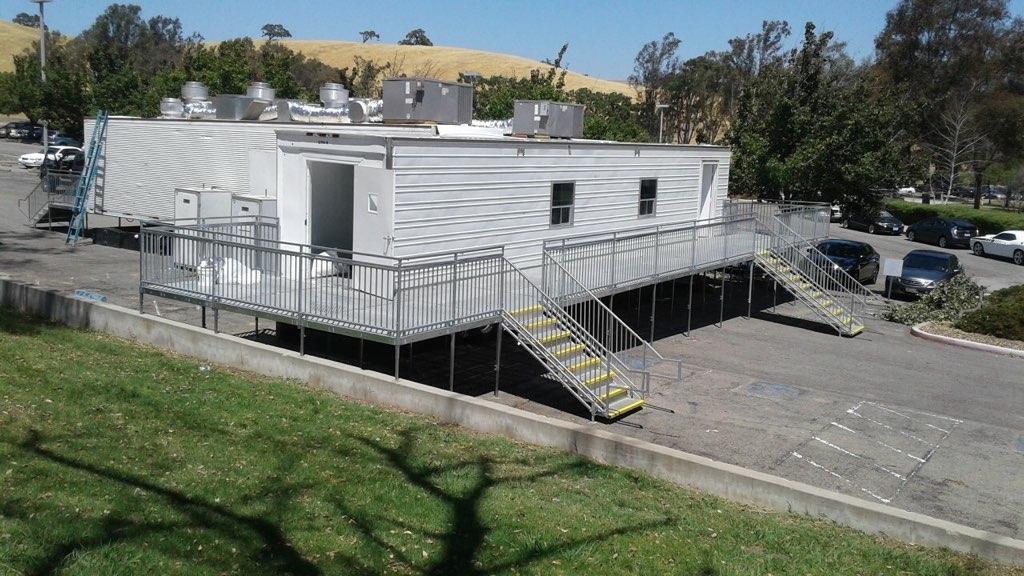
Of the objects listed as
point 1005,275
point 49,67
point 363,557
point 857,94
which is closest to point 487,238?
point 363,557

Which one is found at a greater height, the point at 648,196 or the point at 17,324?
the point at 648,196

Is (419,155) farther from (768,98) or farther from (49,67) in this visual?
(49,67)

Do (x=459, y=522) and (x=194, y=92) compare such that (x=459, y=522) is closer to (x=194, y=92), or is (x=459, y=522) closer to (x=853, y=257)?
(x=194, y=92)

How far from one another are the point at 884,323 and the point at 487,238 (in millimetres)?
11986

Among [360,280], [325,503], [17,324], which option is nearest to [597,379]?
[360,280]

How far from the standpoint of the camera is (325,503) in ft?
27.0

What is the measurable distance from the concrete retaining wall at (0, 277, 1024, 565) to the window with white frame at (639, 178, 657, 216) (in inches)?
369

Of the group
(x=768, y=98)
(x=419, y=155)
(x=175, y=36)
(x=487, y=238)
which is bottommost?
(x=487, y=238)

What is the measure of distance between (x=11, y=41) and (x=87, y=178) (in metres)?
114

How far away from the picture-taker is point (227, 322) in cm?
1816

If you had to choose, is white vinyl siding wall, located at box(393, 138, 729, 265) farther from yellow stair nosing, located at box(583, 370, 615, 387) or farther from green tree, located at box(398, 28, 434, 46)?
green tree, located at box(398, 28, 434, 46)

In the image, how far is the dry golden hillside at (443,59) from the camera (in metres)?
110

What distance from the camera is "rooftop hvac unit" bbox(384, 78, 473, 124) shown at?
1836 centimetres

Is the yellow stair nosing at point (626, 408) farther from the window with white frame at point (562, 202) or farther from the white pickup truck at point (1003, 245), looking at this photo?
the white pickup truck at point (1003, 245)
